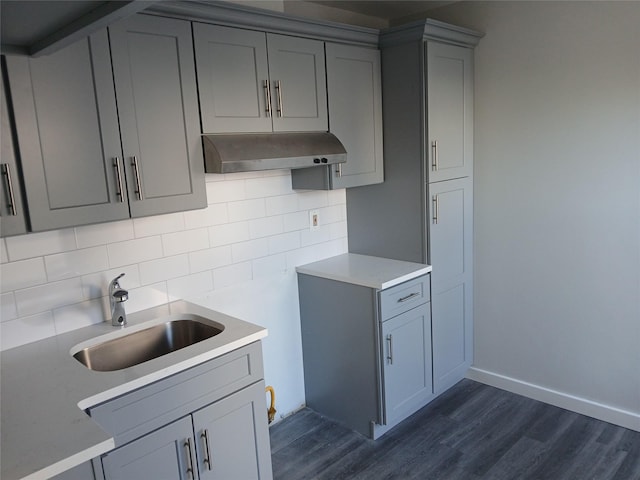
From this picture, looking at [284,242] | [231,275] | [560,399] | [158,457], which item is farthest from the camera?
[560,399]

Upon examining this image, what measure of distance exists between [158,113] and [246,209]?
0.82 metres

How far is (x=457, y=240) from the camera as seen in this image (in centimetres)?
317

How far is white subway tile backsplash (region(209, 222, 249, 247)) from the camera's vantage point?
261cm

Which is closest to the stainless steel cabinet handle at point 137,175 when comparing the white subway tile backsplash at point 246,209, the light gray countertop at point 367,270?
the white subway tile backsplash at point 246,209

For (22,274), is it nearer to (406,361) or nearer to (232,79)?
(232,79)

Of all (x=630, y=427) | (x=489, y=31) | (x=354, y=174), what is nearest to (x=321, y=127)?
(x=354, y=174)

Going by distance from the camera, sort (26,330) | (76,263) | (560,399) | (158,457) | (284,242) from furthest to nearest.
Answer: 1. (560,399)
2. (284,242)
3. (76,263)
4. (26,330)
5. (158,457)

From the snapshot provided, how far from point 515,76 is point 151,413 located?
2.66 meters

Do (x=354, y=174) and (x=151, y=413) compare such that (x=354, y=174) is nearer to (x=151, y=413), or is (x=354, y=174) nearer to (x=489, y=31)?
(x=489, y=31)

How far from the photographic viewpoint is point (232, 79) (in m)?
2.28

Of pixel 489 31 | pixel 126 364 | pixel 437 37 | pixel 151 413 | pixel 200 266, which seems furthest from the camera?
pixel 489 31

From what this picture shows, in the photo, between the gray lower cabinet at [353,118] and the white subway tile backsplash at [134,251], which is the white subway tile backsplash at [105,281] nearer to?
the white subway tile backsplash at [134,251]

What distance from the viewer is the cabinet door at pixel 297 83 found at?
2.45 m

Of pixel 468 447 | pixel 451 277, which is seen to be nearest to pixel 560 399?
pixel 468 447
